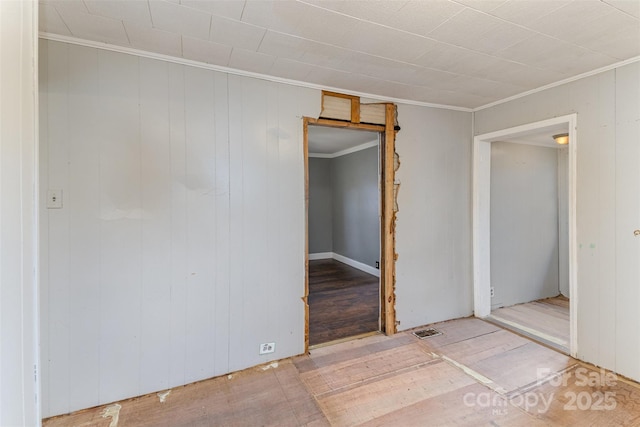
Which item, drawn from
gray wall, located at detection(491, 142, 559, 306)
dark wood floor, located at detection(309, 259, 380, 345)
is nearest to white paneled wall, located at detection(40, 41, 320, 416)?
dark wood floor, located at detection(309, 259, 380, 345)

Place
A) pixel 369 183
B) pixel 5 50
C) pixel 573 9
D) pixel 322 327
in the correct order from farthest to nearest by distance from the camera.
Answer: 1. pixel 369 183
2. pixel 322 327
3. pixel 573 9
4. pixel 5 50

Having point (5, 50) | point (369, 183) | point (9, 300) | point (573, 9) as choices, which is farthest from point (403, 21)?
point (369, 183)

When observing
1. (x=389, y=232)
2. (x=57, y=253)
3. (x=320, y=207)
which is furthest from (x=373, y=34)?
(x=320, y=207)

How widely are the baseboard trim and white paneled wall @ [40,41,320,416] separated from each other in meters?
3.02

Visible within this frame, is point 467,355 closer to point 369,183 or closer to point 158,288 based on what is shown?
point 158,288

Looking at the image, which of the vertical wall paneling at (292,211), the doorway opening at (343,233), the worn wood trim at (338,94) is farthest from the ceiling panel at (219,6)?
the doorway opening at (343,233)

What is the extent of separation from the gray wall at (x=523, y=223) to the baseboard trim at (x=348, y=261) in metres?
2.03

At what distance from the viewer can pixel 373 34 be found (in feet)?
5.75

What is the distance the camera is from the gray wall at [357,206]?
5.28 m

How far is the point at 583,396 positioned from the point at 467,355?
74 centimetres

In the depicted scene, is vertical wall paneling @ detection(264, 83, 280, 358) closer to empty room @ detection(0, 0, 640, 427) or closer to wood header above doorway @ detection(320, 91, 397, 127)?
empty room @ detection(0, 0, 640, 427)

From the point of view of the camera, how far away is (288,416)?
6.02 feet

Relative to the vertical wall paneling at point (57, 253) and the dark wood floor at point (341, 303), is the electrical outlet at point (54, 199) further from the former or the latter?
the dark wood floor at point (341, 303)

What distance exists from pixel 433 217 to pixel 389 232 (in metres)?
0.58
